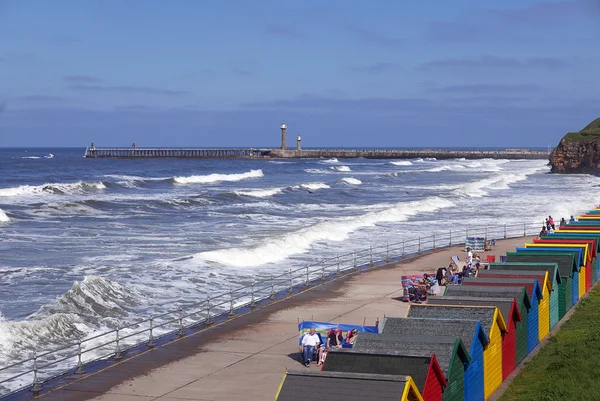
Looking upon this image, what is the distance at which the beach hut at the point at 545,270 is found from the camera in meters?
20.8

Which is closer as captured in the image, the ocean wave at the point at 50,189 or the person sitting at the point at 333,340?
the person sitting at the point at 333,340

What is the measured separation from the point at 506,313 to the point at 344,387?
686 cm

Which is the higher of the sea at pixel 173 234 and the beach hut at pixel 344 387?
the beach hut at pixel 344 387

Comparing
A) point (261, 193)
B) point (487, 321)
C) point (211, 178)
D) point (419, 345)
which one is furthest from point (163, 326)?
point (211, 178)

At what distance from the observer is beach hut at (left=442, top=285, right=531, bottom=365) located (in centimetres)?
1780

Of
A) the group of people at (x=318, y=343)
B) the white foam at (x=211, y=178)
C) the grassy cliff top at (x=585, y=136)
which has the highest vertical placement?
the grassy cliff top at (x=585, y=136)

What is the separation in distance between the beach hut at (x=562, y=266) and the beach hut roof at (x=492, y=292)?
14.0 ft

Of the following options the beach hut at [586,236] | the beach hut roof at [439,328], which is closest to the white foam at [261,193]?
the beach hut at [586,236]

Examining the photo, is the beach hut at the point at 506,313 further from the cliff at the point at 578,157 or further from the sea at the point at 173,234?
the cliff at the point at 578,157

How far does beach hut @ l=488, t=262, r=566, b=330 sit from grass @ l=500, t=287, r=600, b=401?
17.3 inches

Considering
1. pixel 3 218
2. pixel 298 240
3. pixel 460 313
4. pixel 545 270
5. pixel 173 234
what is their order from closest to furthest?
pixel 460 313 → pixel 545 270 → pixel 298 240 → pixel 173 234 → pixel 3 218

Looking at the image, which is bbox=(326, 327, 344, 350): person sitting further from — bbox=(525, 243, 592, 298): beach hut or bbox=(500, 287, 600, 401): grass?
bbox=(525, 243, 592, 298): beach hut

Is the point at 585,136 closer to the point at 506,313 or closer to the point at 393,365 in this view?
the point at 506,313

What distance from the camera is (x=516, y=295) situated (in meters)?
17.8
